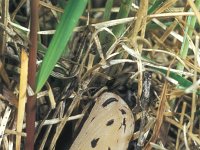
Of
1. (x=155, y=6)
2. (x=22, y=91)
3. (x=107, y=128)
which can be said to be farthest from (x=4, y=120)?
(x=155, y=6)

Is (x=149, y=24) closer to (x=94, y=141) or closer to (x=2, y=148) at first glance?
(x=94, y=141)

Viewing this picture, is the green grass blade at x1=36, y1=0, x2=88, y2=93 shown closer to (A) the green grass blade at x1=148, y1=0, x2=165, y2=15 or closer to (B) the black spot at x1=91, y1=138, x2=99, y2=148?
(B) the black spot at x1=91, y1=138, x2=99, y2=148

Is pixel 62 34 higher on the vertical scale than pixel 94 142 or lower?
higher

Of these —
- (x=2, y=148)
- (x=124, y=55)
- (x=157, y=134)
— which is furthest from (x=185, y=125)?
(x=2, y=148)

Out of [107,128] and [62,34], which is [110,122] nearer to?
[107,128]

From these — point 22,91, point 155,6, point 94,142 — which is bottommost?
point 94,142

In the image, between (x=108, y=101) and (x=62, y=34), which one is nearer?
(x=62, y=34)

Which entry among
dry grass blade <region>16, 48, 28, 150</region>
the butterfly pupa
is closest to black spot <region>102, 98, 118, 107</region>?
the butterfly pupa
